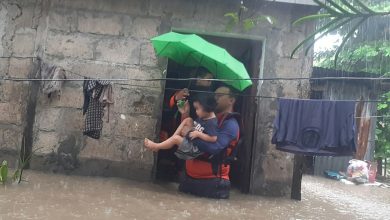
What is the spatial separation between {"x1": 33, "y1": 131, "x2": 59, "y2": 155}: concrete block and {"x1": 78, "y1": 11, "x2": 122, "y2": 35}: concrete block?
1501 mm

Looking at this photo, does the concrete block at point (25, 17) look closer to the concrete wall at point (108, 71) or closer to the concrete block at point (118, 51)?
the concrete wall at point (108, 71)

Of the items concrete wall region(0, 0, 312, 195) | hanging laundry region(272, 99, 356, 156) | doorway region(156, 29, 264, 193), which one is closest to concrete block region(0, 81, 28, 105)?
concrete wall region(0, 0, 312, 195)

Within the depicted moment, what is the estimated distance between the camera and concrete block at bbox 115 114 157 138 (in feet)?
18.0

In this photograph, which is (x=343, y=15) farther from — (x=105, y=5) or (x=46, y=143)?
(x=46, y=143)

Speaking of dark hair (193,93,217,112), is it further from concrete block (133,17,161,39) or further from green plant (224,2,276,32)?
concrete block (133,17,161,39)

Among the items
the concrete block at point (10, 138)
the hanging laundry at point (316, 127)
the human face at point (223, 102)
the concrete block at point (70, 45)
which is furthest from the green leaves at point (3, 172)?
the hanging laundry at point (316, 127)

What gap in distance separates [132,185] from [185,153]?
3.20 feet

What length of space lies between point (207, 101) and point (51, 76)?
2124mm

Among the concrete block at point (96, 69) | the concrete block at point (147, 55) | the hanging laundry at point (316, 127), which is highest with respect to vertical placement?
the concrete block at point (147, 55)

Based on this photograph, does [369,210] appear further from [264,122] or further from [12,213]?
[12,213]

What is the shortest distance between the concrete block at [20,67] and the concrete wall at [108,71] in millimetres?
14

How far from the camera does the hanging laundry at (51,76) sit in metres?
5.22

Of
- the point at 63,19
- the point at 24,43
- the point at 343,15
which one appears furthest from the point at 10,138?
the point at 343,15

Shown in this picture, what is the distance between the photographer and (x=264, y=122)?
553 cm
